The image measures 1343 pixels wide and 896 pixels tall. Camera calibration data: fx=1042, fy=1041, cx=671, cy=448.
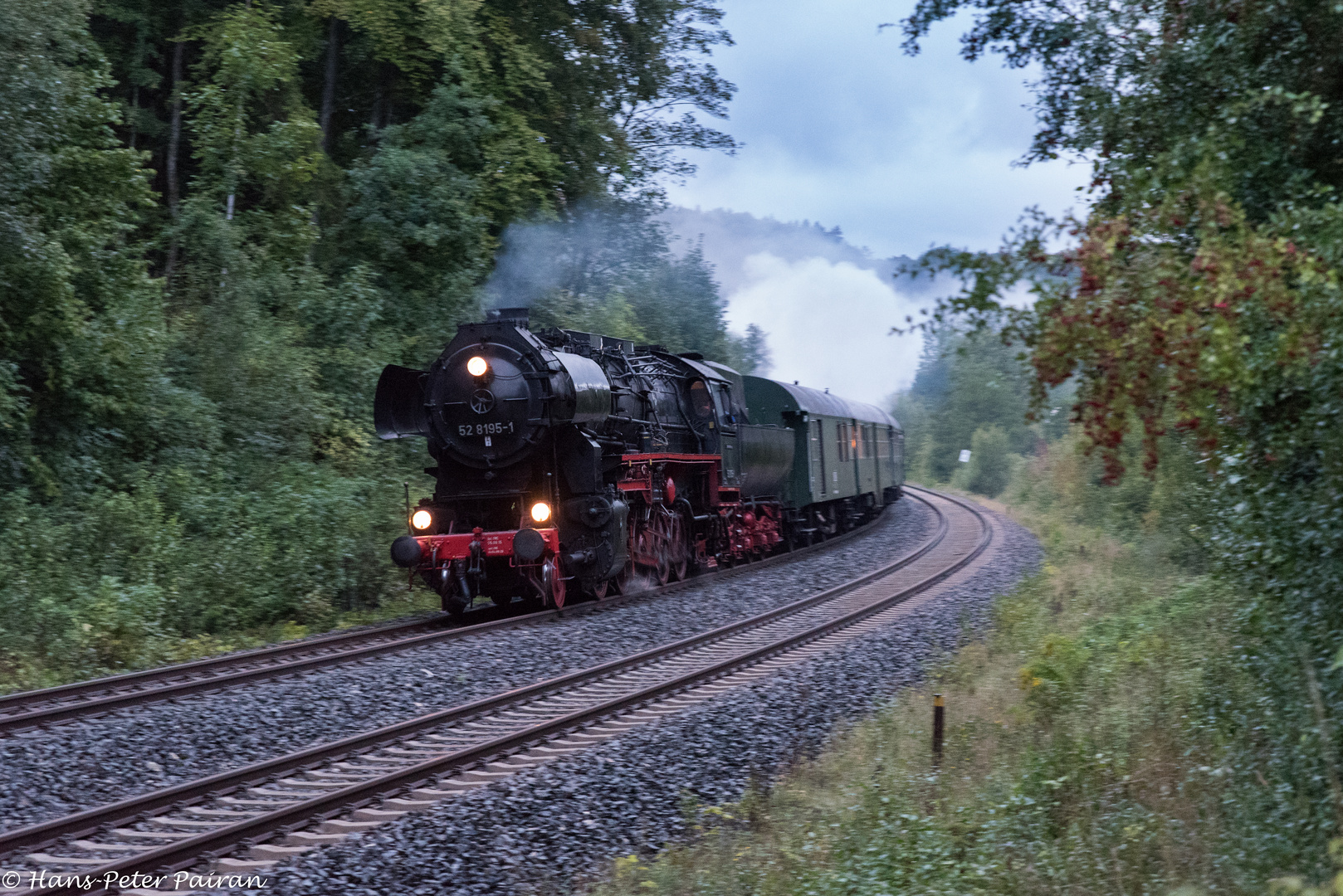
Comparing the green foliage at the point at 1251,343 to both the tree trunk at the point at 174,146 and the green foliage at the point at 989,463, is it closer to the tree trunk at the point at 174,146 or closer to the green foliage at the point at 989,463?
the tree trunk at the point at 174,146

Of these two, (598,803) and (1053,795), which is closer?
(1053,795)

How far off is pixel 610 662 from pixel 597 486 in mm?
3323

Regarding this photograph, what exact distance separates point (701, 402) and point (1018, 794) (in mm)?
11648

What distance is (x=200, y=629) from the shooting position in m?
11.7

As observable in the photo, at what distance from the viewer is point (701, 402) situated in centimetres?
1719

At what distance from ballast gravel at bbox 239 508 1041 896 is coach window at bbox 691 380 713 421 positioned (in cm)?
748

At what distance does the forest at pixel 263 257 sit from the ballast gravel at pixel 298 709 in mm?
2396

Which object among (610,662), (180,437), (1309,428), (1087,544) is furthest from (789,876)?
(1087,544)

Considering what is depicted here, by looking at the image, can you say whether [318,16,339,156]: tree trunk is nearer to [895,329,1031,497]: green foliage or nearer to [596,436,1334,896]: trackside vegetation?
[596,436,1334,896]: trackside vegetation

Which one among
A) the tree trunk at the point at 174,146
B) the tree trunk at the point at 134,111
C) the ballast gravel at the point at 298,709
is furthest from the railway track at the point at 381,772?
the tree trunk at the point at 134,111

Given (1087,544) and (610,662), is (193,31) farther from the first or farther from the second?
(1087,544)

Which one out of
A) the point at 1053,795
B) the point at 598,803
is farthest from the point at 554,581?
the point at 1053,795

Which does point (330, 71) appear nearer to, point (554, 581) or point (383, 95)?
point (383, 95)

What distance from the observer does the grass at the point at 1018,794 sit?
16.1 feet
